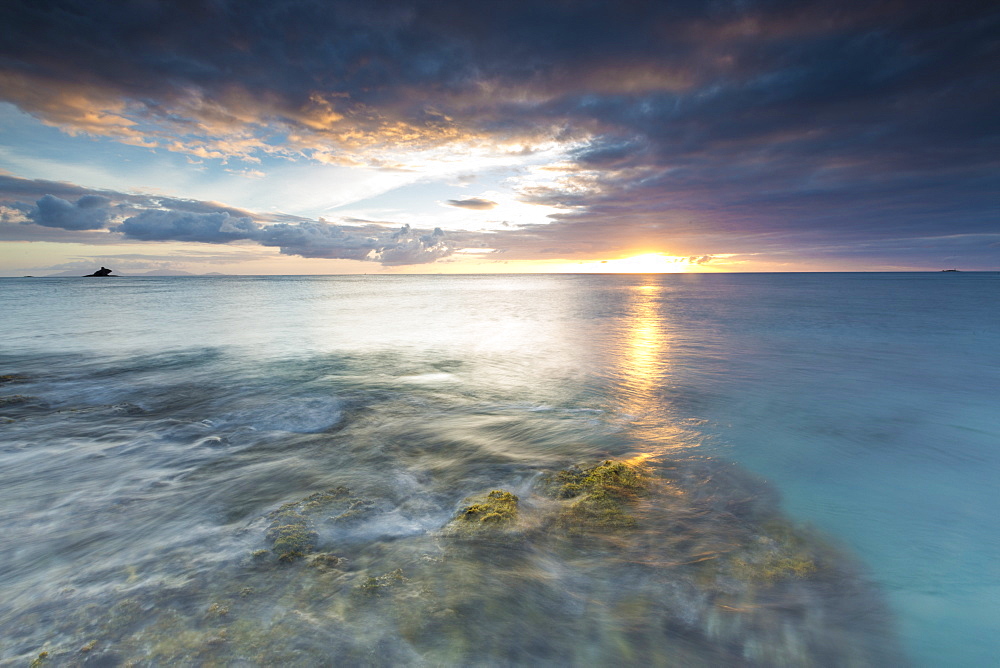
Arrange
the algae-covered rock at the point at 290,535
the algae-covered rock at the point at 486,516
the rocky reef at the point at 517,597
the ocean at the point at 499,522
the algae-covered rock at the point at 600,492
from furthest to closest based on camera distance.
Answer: the algae-covered rock at the point at 600,492 → the algae-covered rock at the point at 486,516 → the algae-covered rock at the point at 290,535 → the ocean at the point at 499,522 → the rocky reef at the point at 517,597

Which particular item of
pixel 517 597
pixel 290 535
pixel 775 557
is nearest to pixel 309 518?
pixel 290 535

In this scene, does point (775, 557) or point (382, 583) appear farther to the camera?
point (775, 557)

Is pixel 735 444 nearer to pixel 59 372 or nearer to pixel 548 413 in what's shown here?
pixel 548 413

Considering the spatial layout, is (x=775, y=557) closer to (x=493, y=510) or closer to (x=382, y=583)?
(x=493, y=510)

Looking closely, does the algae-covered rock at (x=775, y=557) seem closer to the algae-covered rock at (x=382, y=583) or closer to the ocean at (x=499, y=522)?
the ocean at (x=499, y=522)

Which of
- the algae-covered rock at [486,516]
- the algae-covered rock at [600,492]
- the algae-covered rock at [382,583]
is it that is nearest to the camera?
the algae-covered rock at [382,583]

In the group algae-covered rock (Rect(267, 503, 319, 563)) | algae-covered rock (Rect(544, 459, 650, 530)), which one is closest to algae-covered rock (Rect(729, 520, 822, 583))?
algae-covered rock (Rect(544, 459, 650, 530))

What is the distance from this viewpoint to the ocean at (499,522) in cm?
353

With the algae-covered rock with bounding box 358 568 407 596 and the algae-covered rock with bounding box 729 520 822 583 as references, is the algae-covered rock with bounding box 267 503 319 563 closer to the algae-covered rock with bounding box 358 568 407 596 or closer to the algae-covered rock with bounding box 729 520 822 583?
the algae-covered rock with bounding box 358 568 407 596

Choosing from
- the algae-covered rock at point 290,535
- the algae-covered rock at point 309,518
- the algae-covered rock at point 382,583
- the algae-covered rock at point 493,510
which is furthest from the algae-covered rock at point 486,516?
the algae-covered rock at point 290,535

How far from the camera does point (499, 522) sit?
4984 millimetres

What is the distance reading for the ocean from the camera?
353 centimetres

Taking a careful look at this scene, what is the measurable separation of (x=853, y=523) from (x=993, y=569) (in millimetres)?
1172

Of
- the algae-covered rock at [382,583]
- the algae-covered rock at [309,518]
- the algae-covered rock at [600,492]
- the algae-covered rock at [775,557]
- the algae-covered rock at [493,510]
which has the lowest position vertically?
the algae-covered rock at [309,518]
